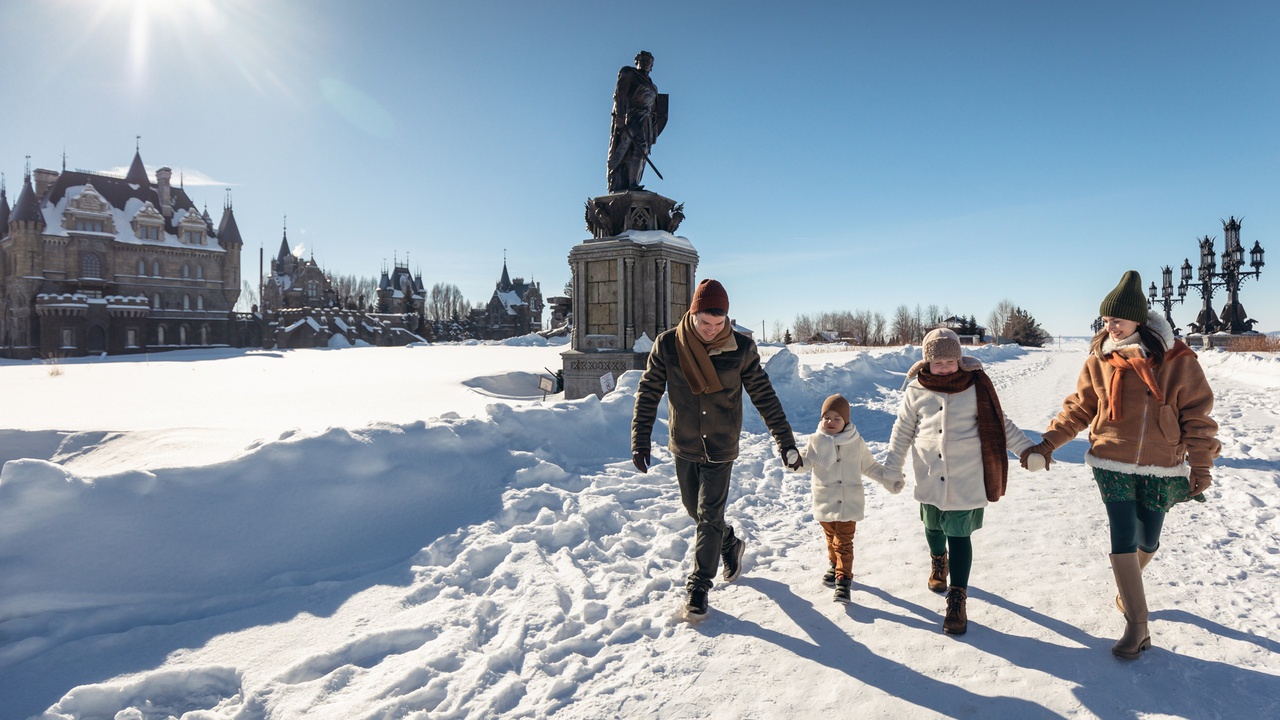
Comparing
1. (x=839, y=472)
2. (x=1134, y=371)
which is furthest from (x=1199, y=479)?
(x=839, y=472)

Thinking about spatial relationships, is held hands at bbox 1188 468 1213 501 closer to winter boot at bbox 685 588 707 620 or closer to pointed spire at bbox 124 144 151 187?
winter boot at bbox 685 588 707 620

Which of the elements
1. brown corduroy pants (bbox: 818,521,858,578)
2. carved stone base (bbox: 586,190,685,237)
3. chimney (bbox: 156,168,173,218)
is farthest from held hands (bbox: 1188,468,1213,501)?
chimney (bbox: 156,168,173,218)

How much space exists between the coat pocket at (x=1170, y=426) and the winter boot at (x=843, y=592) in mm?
1681

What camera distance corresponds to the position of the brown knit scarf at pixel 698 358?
3244mm

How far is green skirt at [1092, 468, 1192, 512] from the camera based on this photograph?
8.83 feet

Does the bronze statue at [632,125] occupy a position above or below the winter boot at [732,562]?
above

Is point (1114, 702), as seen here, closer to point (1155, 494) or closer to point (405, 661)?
point (1155, 494)

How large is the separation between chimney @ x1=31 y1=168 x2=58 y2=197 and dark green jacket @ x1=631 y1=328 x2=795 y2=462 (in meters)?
62.1

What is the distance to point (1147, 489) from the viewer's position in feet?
8.99

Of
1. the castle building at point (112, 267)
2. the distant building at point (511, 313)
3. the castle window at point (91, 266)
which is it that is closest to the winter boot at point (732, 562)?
the castle building at point (112, 267)

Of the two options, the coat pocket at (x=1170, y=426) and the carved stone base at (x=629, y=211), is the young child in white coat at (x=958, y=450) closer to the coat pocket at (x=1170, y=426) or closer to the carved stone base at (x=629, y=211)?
the coat pocket at (x=1170, y=426)

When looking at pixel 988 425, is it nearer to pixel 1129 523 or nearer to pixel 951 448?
pixel 951 448

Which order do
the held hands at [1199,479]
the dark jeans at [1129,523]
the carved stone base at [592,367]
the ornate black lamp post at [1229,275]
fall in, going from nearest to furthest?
the held hands at [1199,479] < the dark jeans at [1129,523] < the carved stone base at [592,367] < the ornate black lamp post at [1229,275]

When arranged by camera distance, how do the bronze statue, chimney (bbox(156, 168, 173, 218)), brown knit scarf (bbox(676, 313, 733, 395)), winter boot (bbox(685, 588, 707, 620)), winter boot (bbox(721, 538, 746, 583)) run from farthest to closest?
chimney (bbox(156, 168, 173, 218))
the bronze statue
winter boot (bbox(721, 538, 746, 583))
brown knit scarf (bbox(676, 313, 733, 395))
winter boot (bbox(685, 588, 707, 620))
